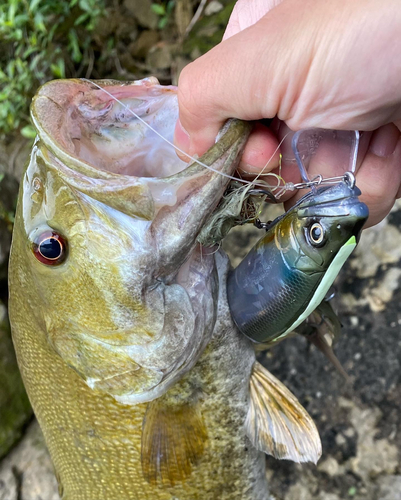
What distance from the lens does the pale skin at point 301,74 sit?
2.38ft

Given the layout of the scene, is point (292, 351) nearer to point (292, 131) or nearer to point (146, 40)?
point (292, 131)

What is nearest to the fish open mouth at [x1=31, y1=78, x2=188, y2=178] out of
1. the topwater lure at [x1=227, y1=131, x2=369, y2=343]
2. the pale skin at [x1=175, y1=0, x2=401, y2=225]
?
the pale skin at [x1=175, y1=0, x2=401, y2=225]

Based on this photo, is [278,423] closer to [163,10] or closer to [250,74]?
[250,74]

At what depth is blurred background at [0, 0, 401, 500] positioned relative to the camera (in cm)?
223

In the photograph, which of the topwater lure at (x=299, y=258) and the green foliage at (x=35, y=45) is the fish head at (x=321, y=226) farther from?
the green foliage at (x=35, y=45)

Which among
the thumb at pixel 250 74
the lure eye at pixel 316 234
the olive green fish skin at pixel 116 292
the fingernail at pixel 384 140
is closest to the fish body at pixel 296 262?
the lure eye at pixel 316 234

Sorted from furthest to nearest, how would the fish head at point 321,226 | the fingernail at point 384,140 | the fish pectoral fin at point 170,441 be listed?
the fish pectoral fin at point 170,441
the fingernail at point 384,140
the fish head at point 321,226

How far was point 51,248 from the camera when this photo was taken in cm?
100

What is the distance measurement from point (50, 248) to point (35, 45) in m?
2.50

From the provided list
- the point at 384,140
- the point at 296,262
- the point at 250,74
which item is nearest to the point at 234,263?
the point at 384,140

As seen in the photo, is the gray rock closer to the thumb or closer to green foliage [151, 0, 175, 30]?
the thumb

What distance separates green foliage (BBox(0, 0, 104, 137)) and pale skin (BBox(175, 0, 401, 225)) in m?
2.36

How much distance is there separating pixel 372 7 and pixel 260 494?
1846 mm

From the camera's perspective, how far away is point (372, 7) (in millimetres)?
712
